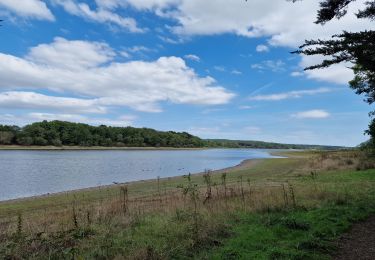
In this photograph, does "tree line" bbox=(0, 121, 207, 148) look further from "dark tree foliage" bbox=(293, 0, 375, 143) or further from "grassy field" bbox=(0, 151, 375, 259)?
"dark tree foliage" bbox=(293, 0, 375, 143)

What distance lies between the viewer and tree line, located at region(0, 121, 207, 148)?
5113 inches

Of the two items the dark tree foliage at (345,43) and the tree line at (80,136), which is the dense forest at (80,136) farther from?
the dark tree foliage at (345,43)

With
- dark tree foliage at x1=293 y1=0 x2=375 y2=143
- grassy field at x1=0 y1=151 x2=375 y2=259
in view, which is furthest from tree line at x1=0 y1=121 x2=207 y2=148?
dark tree foliage at x1=293 y1=0 x2=375 y2=143

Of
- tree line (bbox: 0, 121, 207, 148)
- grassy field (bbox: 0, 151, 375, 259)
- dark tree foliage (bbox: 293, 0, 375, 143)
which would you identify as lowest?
grassy field (bbox: 0, 151, 375, 259)

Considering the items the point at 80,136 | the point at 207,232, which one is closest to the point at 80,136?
the point at 80,136

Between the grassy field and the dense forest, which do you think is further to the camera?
the dense forest

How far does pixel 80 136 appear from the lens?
149375mm

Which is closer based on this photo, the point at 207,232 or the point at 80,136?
the point at 207,232

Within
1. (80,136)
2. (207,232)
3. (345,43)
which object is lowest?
(207,232)

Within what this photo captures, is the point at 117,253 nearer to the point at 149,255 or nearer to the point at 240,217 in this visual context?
the point at 149,255

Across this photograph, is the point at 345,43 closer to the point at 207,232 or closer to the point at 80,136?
the point at 207,232

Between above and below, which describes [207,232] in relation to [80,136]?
below

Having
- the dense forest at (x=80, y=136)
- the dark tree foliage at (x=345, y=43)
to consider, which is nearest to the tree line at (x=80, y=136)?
the dense forest at (x=80, y=136)

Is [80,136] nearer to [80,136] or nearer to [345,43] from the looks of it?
[80,136]
